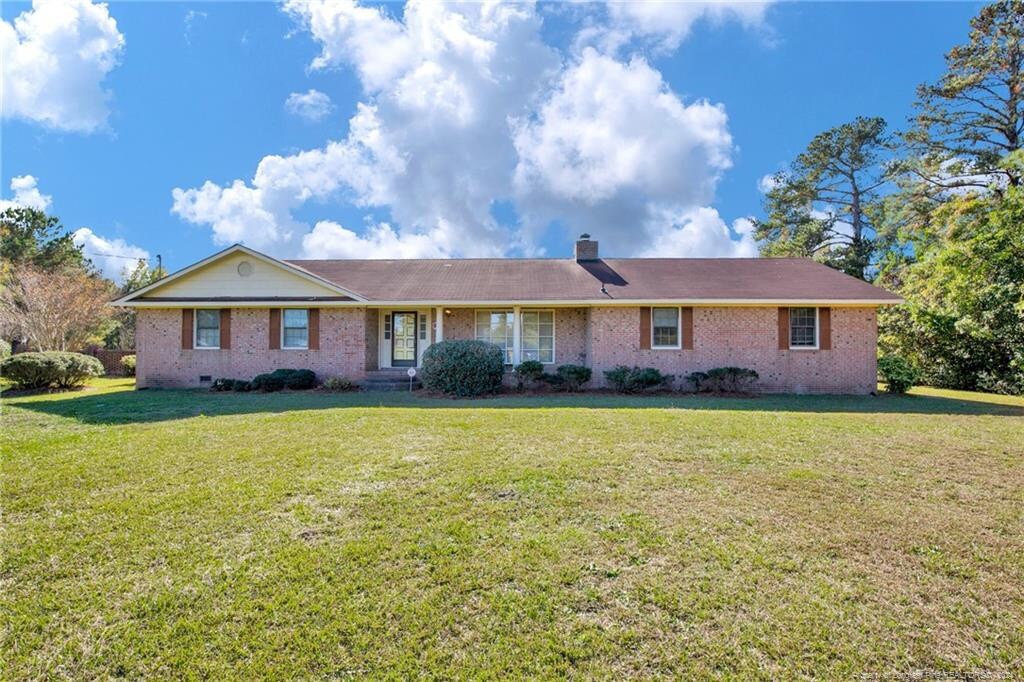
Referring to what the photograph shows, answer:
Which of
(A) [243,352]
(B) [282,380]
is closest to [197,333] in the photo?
(A) [243,352]

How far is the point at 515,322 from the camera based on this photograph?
50.1ft

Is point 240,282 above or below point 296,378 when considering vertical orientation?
above

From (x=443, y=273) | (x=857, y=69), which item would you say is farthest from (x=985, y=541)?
(x=857, y=69)

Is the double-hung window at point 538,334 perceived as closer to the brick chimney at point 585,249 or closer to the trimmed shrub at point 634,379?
the trimmed shrub at point 634,379

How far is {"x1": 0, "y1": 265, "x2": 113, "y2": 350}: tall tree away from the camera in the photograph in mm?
21688

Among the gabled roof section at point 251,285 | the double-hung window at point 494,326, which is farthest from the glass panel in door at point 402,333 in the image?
the double-hung window at point 494,326

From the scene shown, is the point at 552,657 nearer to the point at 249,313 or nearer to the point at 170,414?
the point at 170,414

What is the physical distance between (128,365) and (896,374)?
2837 cm

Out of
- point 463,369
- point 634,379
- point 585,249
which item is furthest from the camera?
point 585,249

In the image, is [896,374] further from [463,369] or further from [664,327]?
[463,369]

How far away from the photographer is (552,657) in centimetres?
271

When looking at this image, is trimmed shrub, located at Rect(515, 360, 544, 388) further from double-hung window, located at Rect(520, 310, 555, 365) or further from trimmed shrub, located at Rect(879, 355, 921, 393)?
trimmed shrub, located at Rect(879, 355, 921, 393)

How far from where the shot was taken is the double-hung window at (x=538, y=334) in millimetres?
15688

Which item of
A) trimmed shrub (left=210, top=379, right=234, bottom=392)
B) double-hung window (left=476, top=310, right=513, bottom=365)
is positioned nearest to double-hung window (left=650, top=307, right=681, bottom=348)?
double-hung window (left=476, top=310, right=513, bottom=365)
